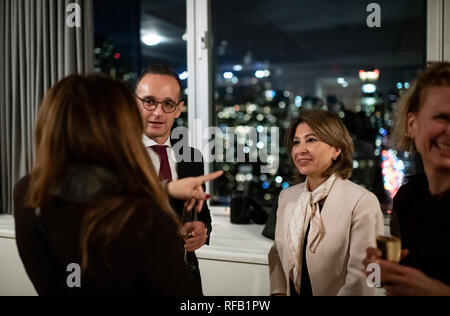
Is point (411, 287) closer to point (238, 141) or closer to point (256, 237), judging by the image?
point (256, 237)

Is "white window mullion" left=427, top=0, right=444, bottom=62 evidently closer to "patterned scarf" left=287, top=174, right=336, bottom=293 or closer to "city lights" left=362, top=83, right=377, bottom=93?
"city lights" left=362, top=83, right=377, bottom=93

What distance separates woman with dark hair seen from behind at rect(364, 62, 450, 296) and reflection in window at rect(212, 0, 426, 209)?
95 cm

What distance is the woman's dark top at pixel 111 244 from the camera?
0.79 meters

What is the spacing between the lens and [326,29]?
2.94 meters

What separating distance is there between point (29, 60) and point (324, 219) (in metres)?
2.22

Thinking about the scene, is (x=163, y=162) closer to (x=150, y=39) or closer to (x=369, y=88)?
(x=369, y=88)

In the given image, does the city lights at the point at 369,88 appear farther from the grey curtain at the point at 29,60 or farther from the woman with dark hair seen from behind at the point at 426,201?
the grey curtain at the point at 29,60

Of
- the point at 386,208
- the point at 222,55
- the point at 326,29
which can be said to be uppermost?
the point at 326,29

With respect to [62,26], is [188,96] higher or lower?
lower

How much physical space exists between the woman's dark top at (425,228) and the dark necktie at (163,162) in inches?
31.5

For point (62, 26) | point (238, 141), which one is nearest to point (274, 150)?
point (238, 141)

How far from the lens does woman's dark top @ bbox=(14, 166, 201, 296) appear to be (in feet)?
2.59

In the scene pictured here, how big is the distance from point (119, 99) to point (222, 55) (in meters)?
2.09

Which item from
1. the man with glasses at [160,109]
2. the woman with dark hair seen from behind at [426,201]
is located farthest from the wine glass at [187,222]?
the woman with dark hair seen from behind at [426,201]
